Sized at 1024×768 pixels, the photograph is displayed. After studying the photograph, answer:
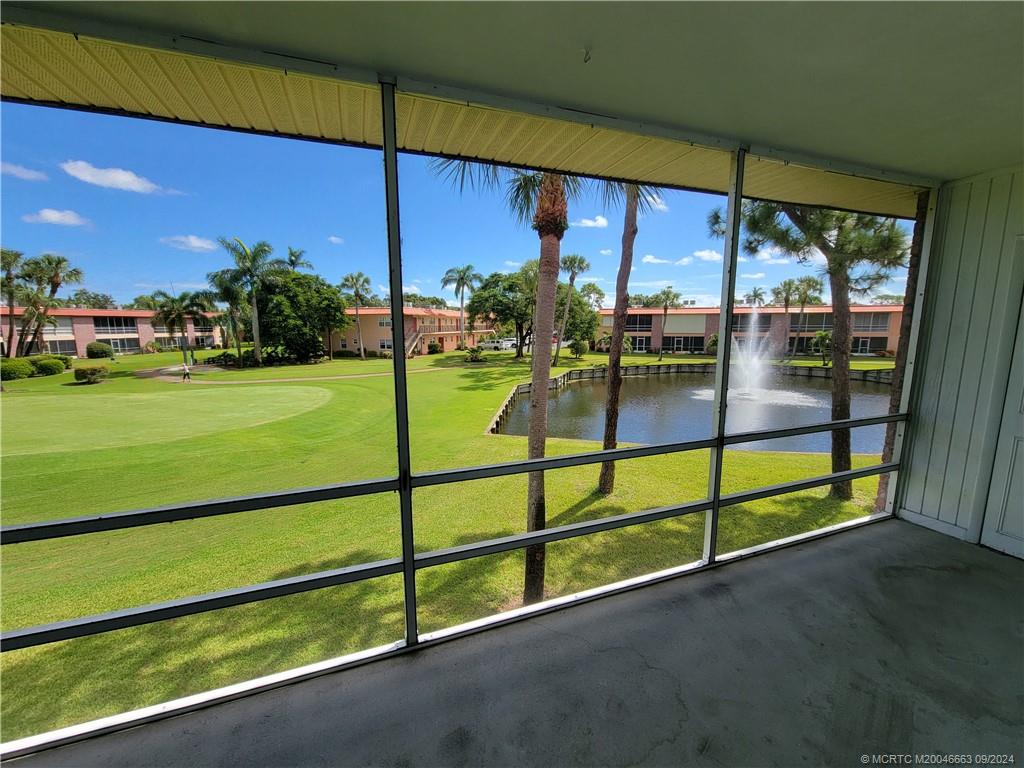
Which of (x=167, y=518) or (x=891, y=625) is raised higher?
(x=167, y=518)

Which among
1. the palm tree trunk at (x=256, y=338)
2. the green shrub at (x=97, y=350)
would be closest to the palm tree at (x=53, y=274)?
the green shrub at (x=97, y=350)

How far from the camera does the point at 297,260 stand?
26.8 m

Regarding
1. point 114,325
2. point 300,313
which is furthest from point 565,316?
point 114,325

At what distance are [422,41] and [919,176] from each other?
3.03 meters

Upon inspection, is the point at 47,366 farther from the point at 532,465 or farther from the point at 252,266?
the point at 532,465

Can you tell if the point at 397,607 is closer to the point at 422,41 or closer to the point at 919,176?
the point at 422,41

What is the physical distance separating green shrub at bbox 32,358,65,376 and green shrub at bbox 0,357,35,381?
25 cm

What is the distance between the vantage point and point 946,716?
4.38 feet

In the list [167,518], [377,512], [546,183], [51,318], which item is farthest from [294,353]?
[167,518]

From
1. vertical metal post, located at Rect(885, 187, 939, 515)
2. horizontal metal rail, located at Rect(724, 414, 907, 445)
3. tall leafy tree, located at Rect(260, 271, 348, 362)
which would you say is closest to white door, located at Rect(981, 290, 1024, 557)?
vertical metal post, located at Rect(885, 187, 939, 515)

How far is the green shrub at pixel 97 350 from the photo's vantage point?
17297 mm

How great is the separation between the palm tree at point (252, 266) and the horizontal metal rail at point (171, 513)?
2688 cm

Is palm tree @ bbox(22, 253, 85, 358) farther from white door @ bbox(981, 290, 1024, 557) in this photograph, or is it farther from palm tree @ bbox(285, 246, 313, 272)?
white door @ bbox(981, 290, 1024, 557)

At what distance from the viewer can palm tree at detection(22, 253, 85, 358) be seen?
9.85 metres
